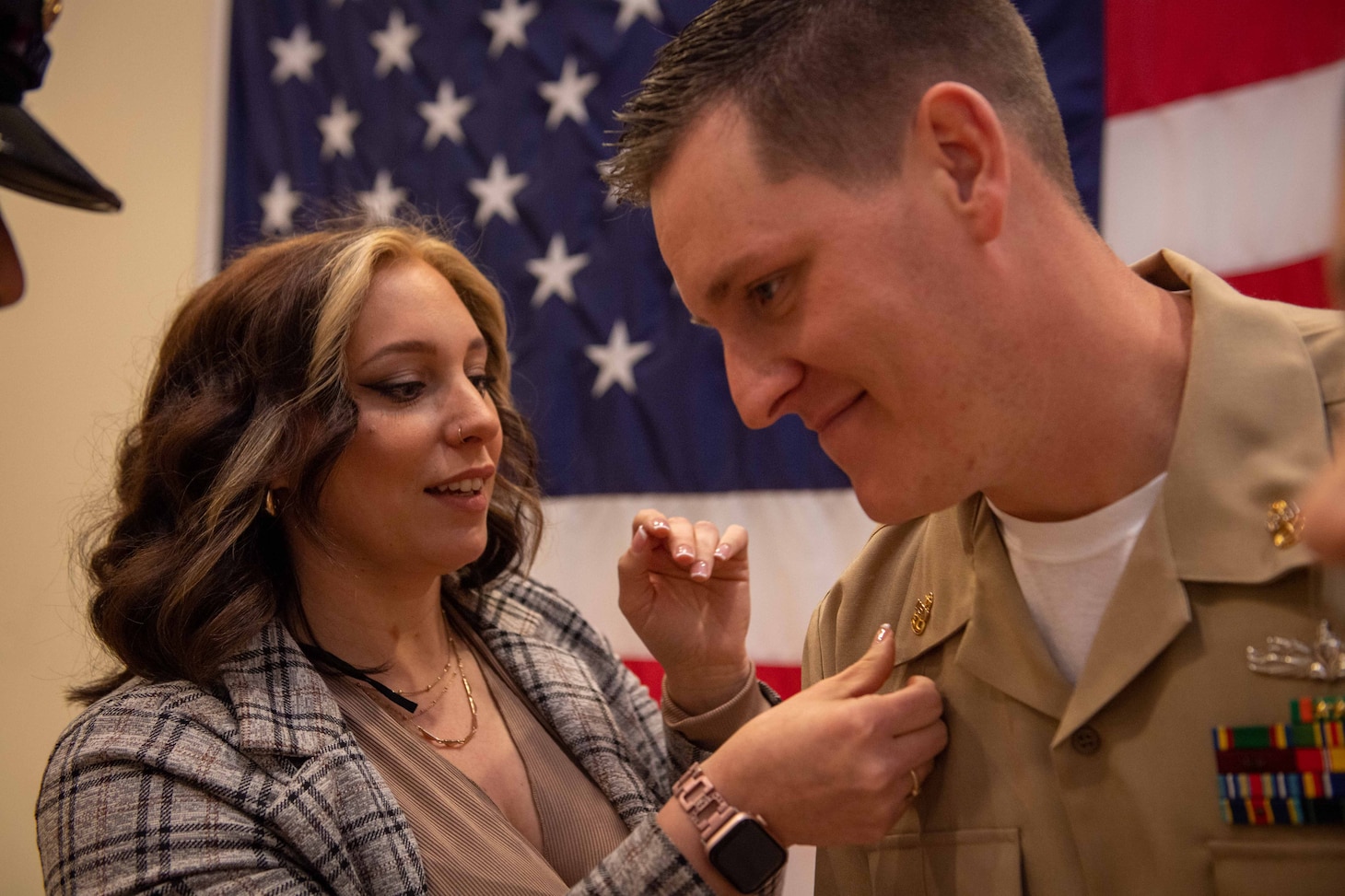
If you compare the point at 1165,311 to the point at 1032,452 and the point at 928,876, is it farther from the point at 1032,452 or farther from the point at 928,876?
the point at 928,876

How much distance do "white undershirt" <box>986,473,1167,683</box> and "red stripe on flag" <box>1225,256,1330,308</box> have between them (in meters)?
0.99

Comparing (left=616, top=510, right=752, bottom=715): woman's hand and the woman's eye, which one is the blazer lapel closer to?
(left=616, top=510, right=752, bottom=715): woman's hand

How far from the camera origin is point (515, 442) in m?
2.01

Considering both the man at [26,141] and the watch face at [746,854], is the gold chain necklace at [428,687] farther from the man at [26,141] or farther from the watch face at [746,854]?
the man at [26,141]

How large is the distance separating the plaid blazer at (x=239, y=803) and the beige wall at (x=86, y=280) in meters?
1.80

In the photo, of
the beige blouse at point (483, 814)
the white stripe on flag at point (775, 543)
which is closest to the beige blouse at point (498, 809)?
the beige blouse at point (483, 814)

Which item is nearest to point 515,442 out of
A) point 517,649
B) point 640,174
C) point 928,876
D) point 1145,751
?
point 517,649

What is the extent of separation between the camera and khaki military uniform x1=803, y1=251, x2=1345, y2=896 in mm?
864

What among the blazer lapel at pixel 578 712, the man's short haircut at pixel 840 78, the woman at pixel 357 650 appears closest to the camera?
the man's short haircut at pixel 840 78

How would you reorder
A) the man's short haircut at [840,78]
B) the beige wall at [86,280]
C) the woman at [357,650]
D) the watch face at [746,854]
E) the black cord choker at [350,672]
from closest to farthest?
the man's short haircut at [840,78]
the watch face at [746,854]
the woman at [357,650]
the black cord choker at [350,672]
the beige wall at [86,280]

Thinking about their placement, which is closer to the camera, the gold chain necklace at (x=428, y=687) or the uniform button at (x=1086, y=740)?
the uniform button at (x=1086, y=740)

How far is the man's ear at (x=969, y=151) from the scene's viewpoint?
36.9 inches

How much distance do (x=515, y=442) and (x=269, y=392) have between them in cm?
52

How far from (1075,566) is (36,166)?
129 cm
